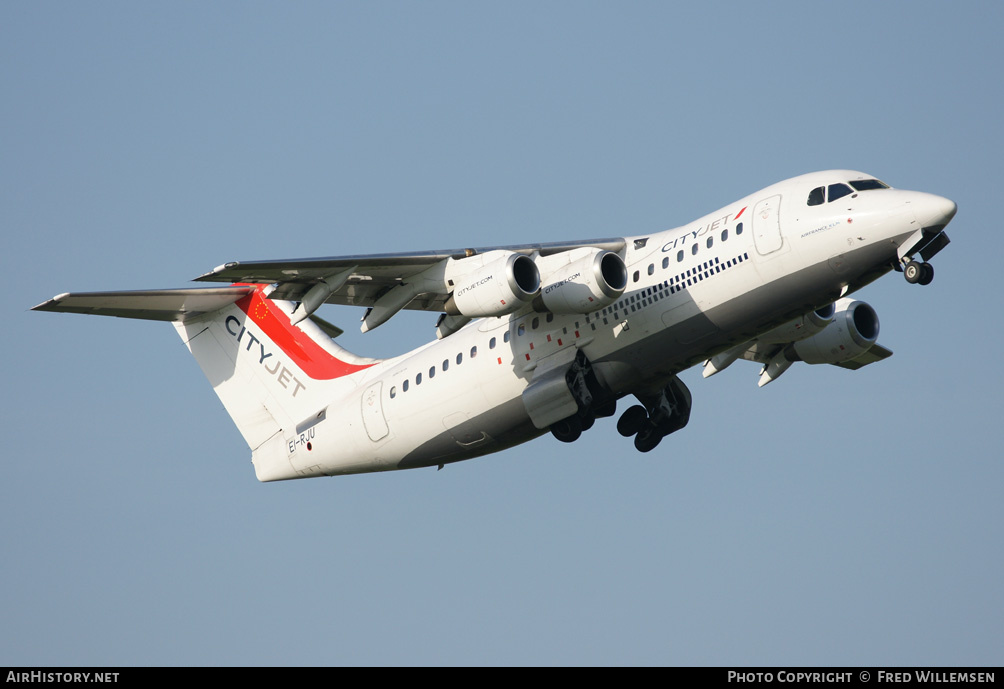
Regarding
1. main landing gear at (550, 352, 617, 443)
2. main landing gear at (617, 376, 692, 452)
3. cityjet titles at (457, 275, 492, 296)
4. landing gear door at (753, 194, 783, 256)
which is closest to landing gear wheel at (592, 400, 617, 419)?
main landing gear at (550, 352, 617, 443)

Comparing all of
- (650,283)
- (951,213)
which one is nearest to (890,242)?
(951,213)

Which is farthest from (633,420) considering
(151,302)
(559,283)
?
(151,302)

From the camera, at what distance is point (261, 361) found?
18875 millimetres

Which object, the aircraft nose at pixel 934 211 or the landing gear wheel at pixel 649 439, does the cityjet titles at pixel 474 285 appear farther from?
the aircraft nose at pixel 934 211

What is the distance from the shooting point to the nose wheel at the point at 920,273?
13.7 meters

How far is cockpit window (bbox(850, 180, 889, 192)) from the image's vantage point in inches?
560

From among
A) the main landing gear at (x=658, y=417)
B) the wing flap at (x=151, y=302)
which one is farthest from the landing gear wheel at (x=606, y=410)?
the wing flap at (x=151, y=302)

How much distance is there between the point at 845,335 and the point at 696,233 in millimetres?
3504

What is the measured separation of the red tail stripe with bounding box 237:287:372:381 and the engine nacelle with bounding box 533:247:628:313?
4780 mm

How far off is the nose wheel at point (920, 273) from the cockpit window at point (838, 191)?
107 centimetres

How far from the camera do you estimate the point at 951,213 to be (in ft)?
44.7

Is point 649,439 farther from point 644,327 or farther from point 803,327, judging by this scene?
point 644,327
